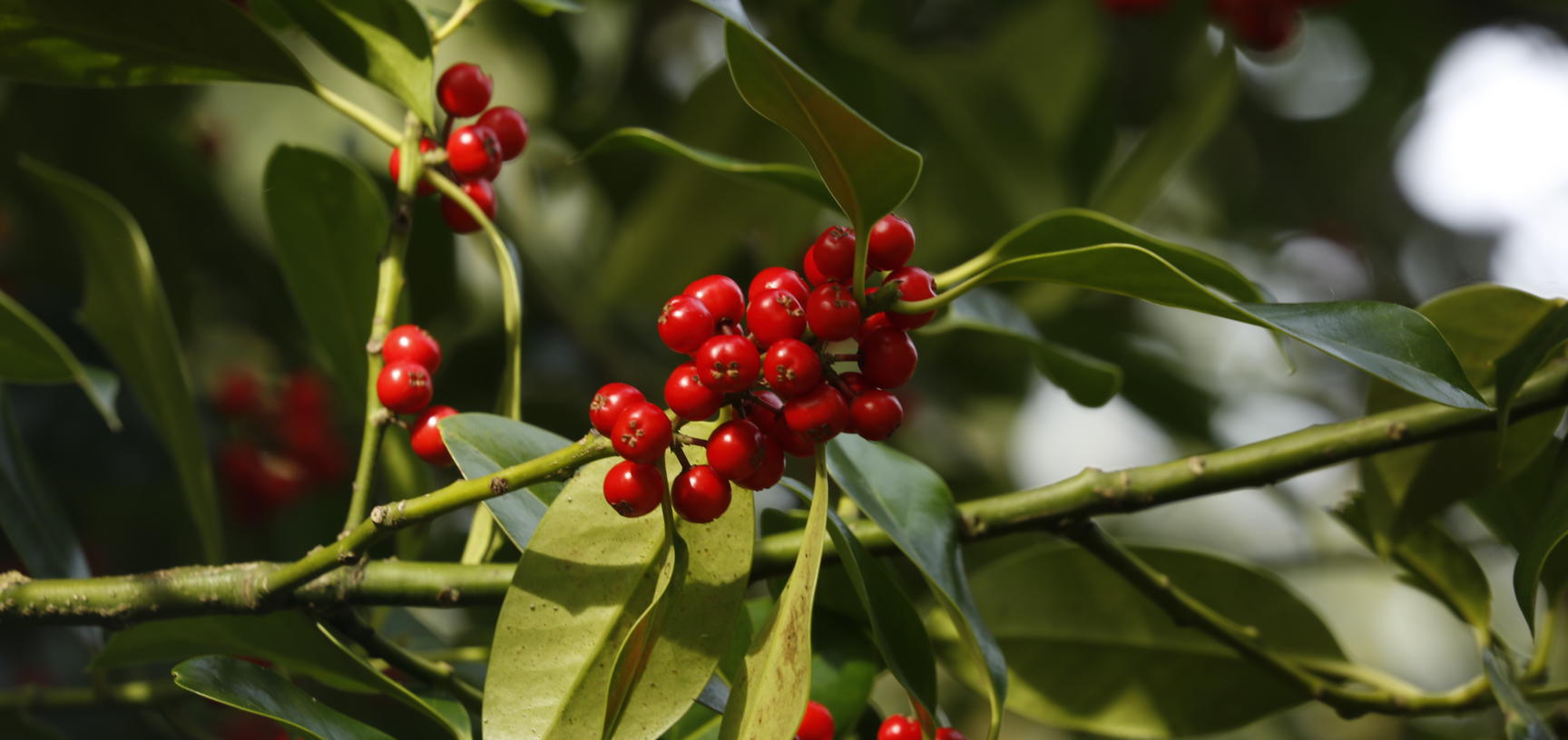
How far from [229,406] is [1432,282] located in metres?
2.33

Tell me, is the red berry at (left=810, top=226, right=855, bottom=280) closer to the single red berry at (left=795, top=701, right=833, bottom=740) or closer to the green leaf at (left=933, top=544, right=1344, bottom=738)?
the single red berry at (left=795, top=701, right=833, bottom=740)

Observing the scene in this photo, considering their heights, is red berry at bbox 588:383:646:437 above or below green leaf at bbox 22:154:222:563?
above

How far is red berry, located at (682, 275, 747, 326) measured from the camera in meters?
0.52

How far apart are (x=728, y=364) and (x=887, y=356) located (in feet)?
0.27

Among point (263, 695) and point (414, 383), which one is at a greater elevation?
point (414, 383)

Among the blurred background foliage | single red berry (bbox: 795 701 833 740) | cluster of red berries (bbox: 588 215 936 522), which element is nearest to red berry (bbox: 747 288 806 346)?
cluster of red berries (bbox: 588 215 936 522)

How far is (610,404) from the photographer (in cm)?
49

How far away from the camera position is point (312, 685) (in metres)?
0.83

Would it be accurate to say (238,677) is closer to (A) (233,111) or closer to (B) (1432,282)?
(A) (233,111)

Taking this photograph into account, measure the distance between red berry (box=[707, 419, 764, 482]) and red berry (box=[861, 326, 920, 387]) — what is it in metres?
0.07

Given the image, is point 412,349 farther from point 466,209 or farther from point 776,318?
point 776,318

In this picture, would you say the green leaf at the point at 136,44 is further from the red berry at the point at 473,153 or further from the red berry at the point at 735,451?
the red berry at the point at 735,451

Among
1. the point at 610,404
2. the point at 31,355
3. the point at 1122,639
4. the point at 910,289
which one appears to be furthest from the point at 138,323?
the point at 1122,639

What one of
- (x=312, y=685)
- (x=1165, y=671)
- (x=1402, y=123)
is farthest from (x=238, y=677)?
(x=1402, y=123)
